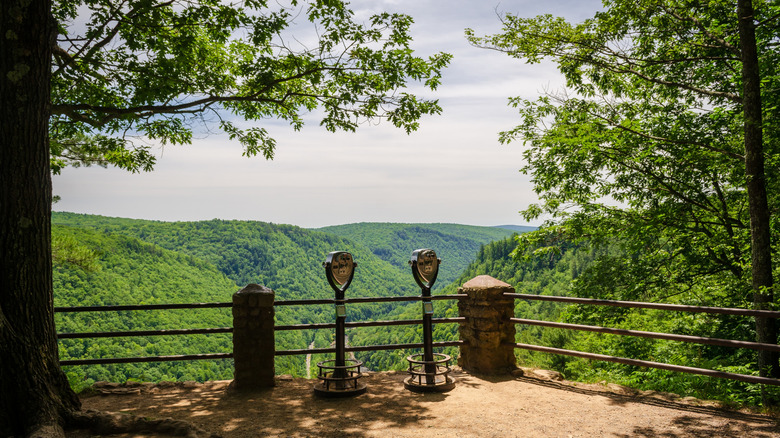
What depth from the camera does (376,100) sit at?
→ 7.96m

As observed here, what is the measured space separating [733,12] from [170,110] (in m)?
8.68

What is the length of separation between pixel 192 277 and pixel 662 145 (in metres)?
64.0

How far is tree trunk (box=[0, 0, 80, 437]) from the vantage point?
3.38m

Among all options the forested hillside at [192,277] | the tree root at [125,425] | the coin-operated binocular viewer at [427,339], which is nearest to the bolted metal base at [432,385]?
the coin-operated binocular viewer at [427,339]

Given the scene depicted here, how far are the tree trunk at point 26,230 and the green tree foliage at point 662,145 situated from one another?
21.3 feet

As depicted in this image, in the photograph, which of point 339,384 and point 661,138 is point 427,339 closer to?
point 339,384

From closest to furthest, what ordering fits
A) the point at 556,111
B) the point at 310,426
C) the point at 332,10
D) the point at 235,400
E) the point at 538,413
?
the point at 310,426 → the point at 538,413 → the point at 235,400 → the point at 332,10 → the point at 556,111

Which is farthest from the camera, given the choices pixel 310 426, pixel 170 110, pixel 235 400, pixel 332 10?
pixel 332 10

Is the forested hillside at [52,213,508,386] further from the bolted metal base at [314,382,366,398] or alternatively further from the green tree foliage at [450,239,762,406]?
the green tree foliage at [450,239,762,406]

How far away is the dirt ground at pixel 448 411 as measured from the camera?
13.6 ft

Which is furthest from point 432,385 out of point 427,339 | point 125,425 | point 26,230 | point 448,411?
point 26,230

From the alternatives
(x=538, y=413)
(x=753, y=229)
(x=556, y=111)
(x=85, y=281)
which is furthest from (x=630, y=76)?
(x=85, y=281)

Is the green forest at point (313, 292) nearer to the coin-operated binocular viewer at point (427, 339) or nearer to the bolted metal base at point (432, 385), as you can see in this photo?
the bolted metal base at point (432, 385)

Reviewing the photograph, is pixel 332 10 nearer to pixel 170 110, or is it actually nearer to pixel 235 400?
pixel 170 110
